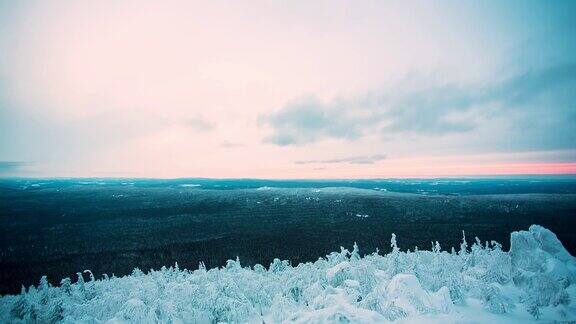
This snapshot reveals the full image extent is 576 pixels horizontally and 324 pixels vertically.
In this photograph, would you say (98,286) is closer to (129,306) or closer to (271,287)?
(129,306)

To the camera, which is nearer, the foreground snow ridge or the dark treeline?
the foreground snow ridge

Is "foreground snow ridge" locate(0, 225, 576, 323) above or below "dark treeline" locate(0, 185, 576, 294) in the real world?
above

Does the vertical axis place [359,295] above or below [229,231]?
above

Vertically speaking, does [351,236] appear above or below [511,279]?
below

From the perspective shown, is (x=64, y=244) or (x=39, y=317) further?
(x=64, y=244)

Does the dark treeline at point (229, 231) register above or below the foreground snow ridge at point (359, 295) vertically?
below

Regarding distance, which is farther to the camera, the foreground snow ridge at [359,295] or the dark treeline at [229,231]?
the dark treeline at [229,231]

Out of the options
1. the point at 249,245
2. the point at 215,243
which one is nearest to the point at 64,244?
the point at 215,243

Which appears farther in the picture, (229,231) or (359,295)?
(229,231)
